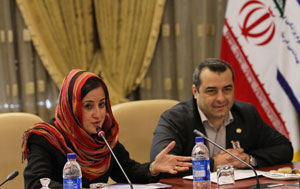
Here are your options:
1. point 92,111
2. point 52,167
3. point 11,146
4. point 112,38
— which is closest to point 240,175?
point 92,111

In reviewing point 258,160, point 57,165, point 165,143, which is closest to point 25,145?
point 57,165

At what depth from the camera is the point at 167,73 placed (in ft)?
15.6

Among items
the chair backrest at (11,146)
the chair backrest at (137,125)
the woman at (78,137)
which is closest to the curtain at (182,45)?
the chair backrest at (137,125)

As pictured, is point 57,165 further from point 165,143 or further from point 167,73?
point 167,73

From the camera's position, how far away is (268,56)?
13.8ft

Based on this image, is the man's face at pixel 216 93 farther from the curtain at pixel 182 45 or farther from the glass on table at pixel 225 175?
the curtain at pixel 182 45

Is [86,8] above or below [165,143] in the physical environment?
above

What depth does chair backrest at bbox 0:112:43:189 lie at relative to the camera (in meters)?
2.80

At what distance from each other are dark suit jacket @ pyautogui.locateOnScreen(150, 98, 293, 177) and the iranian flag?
798 mm

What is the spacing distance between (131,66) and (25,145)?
91.3 inches

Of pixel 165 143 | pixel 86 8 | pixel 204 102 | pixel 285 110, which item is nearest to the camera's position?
pixel 165 143

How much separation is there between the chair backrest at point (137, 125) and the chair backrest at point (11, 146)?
667 mm

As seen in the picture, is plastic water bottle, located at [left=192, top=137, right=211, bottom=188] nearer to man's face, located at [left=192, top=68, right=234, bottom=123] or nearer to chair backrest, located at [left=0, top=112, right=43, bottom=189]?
man's face, located at [left=192, top=68, right=234, bottom=123]

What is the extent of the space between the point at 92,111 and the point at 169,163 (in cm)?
45
